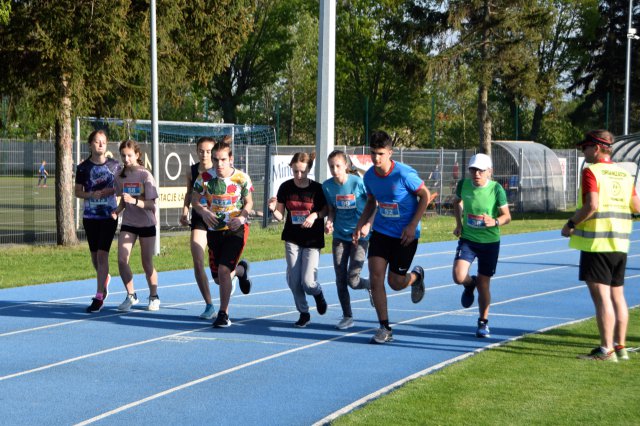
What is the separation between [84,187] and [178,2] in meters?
10.8

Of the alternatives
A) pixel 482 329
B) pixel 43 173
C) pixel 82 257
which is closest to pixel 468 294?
pixel 482 329

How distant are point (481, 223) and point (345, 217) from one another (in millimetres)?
1472

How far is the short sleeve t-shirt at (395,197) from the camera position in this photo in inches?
384

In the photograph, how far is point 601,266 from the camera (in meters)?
8.80

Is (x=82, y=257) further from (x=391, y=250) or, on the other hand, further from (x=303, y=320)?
(x=391, y=250)

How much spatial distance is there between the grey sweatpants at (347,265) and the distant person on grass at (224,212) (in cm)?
103

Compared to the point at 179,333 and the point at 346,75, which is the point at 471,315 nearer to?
the point at 179,333

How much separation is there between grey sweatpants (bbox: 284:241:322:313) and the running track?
45 centimetres

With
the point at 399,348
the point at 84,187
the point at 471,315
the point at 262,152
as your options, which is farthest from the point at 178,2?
the point at 399,348

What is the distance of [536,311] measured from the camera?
12.5m

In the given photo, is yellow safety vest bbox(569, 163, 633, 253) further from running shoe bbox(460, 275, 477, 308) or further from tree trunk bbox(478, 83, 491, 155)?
tree trunk bbox(478, 83, 491, 155)

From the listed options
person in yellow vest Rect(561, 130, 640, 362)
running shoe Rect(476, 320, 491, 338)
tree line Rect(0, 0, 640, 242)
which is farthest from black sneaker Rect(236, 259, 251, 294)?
tree line Rect(0, 0, 640, 242)

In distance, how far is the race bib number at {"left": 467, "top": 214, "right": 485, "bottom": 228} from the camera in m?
10.1

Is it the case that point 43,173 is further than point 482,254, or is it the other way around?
point 43,173
